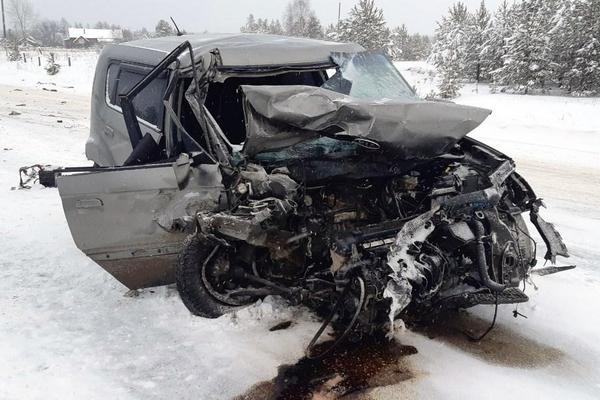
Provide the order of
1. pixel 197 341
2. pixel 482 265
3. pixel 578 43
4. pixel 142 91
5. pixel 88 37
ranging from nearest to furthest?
pixel 482 265
pixel 197 341
pixel 142 91
pixel 578 43
pixel 88 37

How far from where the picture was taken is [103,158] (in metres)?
5.34

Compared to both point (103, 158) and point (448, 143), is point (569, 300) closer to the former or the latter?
point (448, 143)

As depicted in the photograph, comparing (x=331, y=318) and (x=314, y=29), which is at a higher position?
(x=314, y=29)

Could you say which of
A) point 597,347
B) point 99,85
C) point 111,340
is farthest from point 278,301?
point 99,85

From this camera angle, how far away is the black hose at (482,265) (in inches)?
138

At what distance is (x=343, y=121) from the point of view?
3.51 metres

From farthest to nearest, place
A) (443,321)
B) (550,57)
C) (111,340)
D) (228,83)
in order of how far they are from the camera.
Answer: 1. (550,57)
2. (228,83)
3. (443,321)
4. (111,340)

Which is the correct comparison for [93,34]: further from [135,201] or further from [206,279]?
[206,279]

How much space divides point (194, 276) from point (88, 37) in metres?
105

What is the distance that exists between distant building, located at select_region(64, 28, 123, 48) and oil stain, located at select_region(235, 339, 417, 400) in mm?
94342

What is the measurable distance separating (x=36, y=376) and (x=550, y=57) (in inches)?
1091

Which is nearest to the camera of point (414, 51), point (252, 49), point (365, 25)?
point (252, 49)

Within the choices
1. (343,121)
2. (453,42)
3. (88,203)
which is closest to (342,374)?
(343,121)

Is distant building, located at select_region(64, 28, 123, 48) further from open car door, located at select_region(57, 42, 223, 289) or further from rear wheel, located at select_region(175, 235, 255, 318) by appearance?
rear wheel, located at select_region(175, 235, 255, 318)
